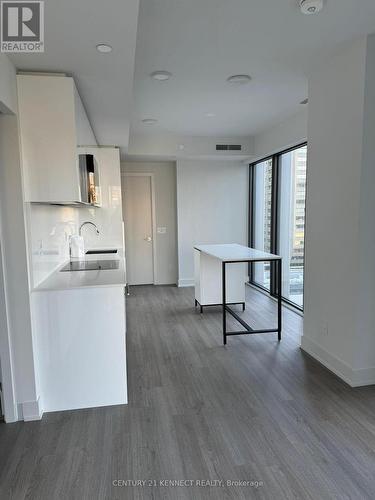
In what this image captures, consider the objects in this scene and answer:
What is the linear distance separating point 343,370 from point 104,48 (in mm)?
3017

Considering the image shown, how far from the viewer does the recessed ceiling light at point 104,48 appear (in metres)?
1.90

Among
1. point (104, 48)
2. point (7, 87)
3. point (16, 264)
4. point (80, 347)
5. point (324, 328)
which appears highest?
point (104, 48)

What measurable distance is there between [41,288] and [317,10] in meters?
2.64

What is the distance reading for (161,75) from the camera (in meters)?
3.10

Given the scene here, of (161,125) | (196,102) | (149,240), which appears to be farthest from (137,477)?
(149,240)

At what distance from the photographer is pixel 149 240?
6.58m

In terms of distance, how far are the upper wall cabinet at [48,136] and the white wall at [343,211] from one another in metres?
2.15

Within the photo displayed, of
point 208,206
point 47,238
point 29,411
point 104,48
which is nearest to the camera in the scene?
point 104,48

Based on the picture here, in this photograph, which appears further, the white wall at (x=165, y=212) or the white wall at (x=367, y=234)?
the white wall at (x=165, y=212)

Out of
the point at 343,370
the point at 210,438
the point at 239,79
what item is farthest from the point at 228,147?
the point at 210,438

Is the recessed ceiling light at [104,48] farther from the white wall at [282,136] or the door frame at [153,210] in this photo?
the door frame at [153,210]

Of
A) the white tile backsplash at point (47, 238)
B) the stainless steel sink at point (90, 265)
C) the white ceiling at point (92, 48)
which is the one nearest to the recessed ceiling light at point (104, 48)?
the white ceiling at point (92, 48)

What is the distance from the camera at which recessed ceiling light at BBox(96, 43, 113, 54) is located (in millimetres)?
1896

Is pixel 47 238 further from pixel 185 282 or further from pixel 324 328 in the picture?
pixel 185 282
